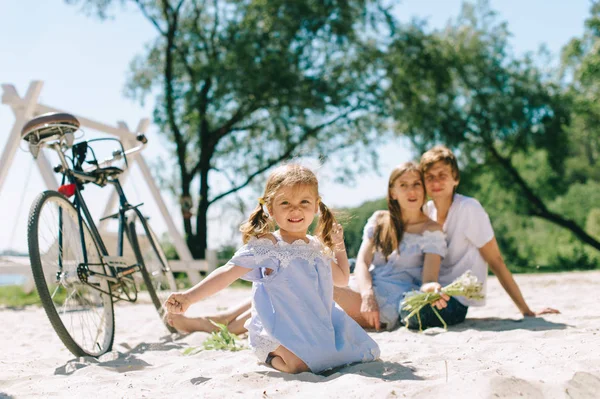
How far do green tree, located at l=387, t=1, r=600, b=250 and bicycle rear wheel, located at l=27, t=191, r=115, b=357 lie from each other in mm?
11734

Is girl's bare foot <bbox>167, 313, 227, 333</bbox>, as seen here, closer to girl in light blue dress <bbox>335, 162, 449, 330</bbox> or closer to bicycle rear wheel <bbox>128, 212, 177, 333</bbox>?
bicycle rear wheel <bbox>128, 212, 177, 333</bbox>

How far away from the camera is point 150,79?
14461 millimetres

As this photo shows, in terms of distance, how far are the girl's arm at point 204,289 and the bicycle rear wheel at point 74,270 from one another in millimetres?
1011

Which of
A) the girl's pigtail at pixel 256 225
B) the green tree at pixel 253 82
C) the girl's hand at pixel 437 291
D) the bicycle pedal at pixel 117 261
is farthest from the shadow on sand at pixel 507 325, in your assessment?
the green tree at pixel 253 82

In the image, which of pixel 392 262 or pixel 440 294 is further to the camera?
pixel 392 262

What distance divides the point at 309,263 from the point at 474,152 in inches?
594

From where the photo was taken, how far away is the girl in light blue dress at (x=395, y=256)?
395 centimetres

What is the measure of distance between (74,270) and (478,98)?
1482cm

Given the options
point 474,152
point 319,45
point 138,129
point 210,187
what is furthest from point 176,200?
point 474,152

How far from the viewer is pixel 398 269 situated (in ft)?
13.7

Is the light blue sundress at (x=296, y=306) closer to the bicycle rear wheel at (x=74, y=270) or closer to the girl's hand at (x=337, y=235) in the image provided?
the girl's hand at (x=337, y=235)

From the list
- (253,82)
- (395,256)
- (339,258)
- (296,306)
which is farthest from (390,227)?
(253,82)

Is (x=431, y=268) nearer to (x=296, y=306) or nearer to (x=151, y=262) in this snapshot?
(x=296, y=306)

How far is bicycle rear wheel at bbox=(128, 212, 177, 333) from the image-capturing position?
4.35 meters
